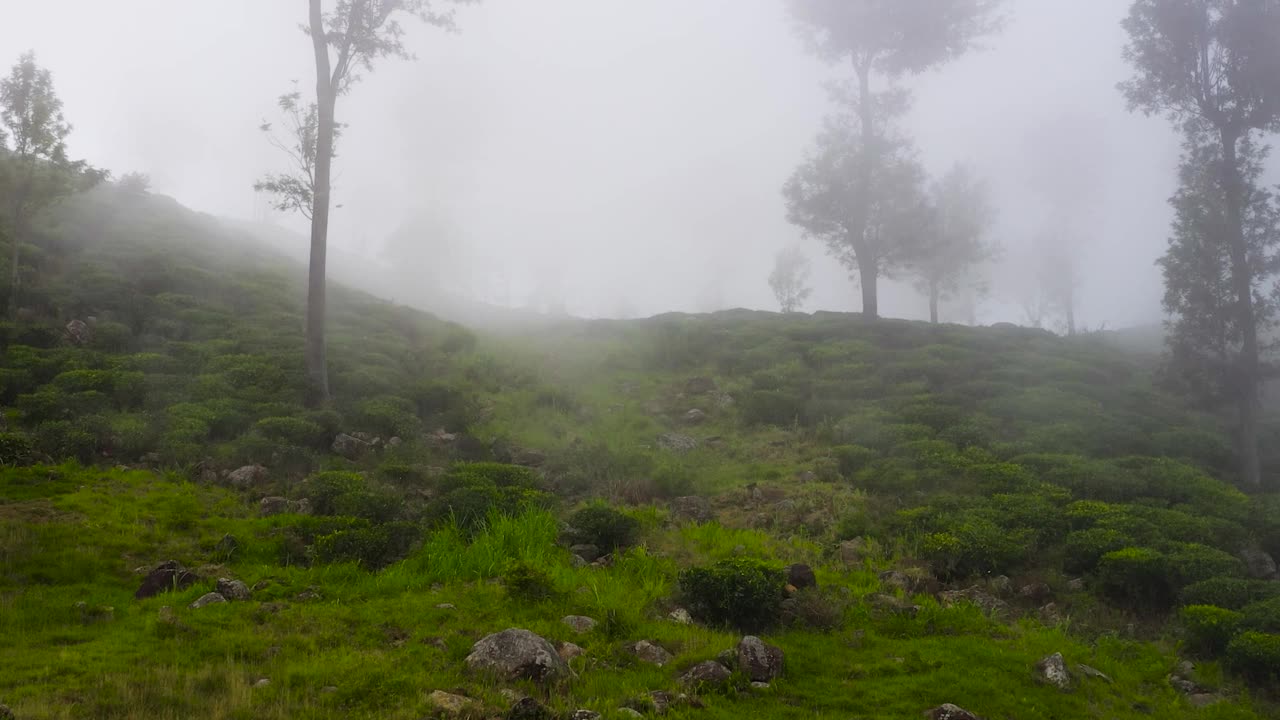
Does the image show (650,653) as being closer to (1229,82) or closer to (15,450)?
(15,450)

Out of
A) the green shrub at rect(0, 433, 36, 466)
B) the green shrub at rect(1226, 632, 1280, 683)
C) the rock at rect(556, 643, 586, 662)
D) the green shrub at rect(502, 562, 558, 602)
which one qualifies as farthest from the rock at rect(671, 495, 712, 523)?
the green shrub at rect(0, 433, 36, 466)

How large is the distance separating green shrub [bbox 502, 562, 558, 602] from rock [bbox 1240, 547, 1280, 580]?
1092 cm

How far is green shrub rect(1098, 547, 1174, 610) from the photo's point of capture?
9867mm

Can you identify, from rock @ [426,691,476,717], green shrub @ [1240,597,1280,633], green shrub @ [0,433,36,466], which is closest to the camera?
rock @ [426,691,476,717]

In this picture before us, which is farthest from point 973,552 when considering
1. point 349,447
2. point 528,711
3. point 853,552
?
point 349,447

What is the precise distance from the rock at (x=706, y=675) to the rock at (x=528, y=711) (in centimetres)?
154

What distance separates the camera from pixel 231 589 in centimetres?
818

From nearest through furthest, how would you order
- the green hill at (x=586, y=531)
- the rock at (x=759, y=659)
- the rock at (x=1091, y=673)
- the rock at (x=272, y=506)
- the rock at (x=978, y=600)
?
the green hill at (x=586, y=531)
the rock at (x=759, y=659)
the rock at (x=1091, y=673)
the rock at (x=978, y=600)
the rock at (x=272, y=506)

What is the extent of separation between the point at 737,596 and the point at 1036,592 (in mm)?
4899

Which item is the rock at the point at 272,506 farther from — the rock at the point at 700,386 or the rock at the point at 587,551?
the rock at the point at 700,386

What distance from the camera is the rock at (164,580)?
8.12 m

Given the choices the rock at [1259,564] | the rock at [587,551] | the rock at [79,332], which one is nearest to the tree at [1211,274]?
the rock at [1259,564]

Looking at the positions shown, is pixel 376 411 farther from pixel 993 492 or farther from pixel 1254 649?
pixel 1254 649

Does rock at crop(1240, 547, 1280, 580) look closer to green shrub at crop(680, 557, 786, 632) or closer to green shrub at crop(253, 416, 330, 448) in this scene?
green shrub at crop(680, 557, 786, 632)
